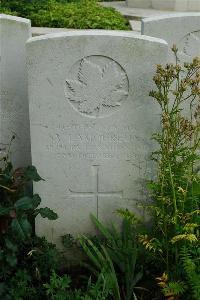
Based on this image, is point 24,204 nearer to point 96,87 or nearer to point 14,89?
point 96,87

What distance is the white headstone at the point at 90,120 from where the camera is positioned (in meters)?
2.88

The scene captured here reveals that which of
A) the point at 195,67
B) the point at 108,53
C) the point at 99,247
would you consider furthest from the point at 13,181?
the point at 195,67

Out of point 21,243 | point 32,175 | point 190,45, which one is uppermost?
point 190,45

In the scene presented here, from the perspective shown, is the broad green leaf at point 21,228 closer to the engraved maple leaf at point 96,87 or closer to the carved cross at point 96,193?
the carved cross at point 96,193

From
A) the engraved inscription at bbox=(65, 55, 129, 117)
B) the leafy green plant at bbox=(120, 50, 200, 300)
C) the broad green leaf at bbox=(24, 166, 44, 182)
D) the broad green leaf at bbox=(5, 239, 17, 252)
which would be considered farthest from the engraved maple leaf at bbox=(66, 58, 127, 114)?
the broad green leaf at bbox=(5, 239, 17, 252)

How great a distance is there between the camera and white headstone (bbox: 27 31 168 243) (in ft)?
9.46

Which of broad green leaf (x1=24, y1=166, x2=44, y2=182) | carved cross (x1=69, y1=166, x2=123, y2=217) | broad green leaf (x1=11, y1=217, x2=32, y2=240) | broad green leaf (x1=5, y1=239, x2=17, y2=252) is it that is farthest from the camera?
carved cross (x1=69, y1=166, x2=123, y2=217)

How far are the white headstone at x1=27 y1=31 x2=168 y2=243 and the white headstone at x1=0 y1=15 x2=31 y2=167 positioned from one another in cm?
46

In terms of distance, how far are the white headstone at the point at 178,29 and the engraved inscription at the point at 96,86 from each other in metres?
0.69

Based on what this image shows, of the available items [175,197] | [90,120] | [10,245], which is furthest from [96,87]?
[10,245]

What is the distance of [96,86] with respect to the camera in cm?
Answer: 299

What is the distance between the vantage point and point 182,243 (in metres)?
2.95

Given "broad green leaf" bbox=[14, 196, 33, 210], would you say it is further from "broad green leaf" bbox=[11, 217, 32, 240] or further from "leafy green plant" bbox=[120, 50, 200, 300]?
"leafy green plant" bbox=[120, 50, 200, 300]

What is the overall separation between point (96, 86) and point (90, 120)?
0.73 feet
